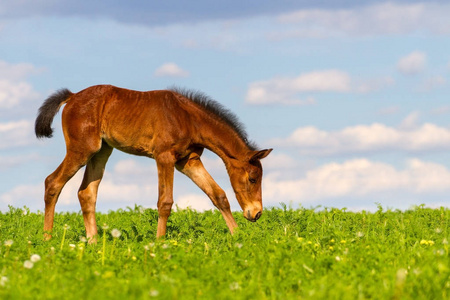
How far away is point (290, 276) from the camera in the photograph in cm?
570

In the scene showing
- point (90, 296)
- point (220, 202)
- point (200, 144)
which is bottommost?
point (90, 296)

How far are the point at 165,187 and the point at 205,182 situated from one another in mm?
1091

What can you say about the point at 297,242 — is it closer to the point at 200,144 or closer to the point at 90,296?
the point at 90,296

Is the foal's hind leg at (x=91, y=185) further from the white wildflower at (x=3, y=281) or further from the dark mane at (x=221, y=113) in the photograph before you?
the white wildflower at (x=3, y=281)

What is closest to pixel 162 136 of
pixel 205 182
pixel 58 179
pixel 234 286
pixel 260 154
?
pixel 205 182

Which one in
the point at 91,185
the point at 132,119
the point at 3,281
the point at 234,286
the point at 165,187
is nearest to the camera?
the point at 3,281

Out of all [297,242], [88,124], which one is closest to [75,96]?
[88,124]

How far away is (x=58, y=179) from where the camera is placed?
430 inches

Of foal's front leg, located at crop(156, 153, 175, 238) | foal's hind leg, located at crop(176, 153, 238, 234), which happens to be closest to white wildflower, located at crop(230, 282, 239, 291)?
foal's front leg, located at crop(156, 153, 175, 238)

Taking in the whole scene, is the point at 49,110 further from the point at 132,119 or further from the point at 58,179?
the point at 132,119

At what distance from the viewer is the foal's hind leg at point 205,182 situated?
10.9 meters

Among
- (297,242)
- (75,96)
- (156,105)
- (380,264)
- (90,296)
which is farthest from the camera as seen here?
(75,96)

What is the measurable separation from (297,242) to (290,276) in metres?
1.39

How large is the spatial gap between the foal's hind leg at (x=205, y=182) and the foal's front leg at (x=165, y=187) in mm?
774
